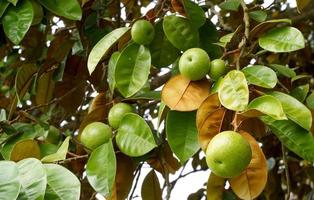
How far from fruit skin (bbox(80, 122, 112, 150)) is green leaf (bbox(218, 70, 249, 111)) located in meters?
0.34

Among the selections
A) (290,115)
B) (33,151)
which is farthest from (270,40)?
(33,151)

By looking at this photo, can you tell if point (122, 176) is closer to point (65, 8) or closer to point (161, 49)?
point (161, 49)

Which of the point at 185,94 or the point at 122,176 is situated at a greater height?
the point at 185,94

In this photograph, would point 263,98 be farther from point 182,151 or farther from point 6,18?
point 6,18

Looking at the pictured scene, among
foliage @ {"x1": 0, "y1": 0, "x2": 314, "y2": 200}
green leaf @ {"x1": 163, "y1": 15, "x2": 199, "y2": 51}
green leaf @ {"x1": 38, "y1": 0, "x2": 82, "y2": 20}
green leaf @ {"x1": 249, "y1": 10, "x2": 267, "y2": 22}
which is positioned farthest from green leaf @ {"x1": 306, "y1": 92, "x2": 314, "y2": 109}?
green leaf @ {"x1": 38, "y1": 0, "x2": 82, "y2": 20}

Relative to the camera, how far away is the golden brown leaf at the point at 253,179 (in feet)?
3.51

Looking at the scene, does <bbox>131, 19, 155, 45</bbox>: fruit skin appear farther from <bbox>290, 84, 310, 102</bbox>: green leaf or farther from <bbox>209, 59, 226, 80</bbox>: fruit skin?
<bbox>290, 84, 310, 102</bbox>: green leaf

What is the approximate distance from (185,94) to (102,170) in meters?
0.22

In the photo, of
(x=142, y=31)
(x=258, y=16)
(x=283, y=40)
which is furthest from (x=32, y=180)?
(x=258, y=16)

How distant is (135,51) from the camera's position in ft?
4.11

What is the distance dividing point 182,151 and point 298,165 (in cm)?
164

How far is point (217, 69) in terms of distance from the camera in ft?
3.59

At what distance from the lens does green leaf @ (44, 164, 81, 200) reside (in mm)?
952

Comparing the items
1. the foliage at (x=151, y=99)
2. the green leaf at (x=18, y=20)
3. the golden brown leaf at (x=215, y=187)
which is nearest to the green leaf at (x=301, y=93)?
the foliage at (x=151, y=99)
